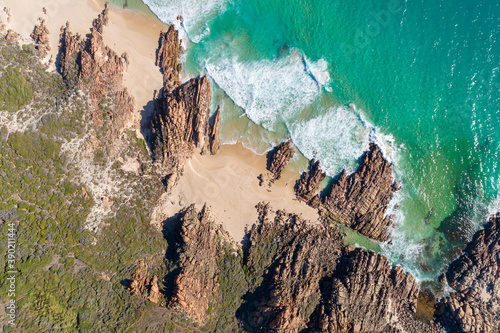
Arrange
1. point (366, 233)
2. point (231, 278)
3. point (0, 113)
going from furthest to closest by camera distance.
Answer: point (366, 233) → point (231, 278) → point (0, 113)

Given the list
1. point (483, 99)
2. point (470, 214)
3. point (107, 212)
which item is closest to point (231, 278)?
point (107, 212)

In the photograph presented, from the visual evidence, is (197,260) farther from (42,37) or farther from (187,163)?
(42,37)

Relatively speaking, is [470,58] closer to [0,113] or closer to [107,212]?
[107,212]

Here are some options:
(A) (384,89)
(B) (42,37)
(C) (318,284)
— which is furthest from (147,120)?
(A) (384,89)

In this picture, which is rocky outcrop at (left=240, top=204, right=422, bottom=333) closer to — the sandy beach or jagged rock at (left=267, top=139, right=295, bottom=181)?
the sandy beach

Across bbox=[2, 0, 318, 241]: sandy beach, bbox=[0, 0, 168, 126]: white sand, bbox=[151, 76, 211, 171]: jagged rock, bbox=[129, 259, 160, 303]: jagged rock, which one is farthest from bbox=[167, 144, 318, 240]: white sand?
bbox=[0, 0, 168, 126]: white sand

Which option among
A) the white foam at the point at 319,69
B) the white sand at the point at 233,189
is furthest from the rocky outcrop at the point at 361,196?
the white foam at the point at 319,69
